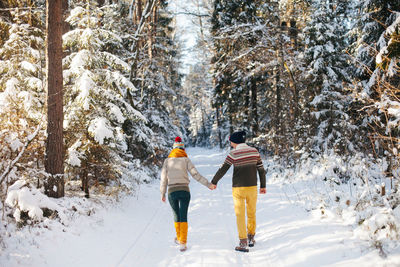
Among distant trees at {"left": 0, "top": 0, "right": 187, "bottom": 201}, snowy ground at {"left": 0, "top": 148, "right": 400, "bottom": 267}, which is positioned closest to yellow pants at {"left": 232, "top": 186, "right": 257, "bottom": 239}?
snowy ground at {"left": 0, "top": 148, "right": 400, "bottom": 267}

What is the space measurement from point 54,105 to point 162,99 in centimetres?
1255

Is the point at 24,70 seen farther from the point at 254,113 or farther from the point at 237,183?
the point at 254,113

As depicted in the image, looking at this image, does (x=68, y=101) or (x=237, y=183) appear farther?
(x=68, y=101)

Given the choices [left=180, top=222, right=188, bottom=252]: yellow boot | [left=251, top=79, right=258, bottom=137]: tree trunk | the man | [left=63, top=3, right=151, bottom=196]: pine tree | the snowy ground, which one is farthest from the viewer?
[left=251, top=79, right=258, bottom=137]: tree trunk

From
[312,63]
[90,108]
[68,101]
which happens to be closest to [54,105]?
[90,108]

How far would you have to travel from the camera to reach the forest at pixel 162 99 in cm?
599

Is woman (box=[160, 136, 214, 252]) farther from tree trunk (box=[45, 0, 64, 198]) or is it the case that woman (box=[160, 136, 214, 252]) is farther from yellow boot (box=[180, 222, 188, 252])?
tree trunk (box=[45, 0, 64, 198])

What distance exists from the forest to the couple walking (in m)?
2.21

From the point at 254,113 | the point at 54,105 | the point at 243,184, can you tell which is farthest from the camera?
the point at 254,113

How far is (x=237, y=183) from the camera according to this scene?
5.50 m

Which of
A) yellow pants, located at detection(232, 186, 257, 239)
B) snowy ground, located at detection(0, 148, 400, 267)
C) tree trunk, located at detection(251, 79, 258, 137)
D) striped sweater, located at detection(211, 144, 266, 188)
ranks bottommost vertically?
snowy ground, located at detection(0, 148, 400, 267)

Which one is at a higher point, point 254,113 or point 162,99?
point 162,99

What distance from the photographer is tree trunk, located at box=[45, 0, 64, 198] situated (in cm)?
690

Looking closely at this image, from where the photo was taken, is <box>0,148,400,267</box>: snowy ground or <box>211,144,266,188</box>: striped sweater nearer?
<box>0,148,400,267</box>: snowy ground
